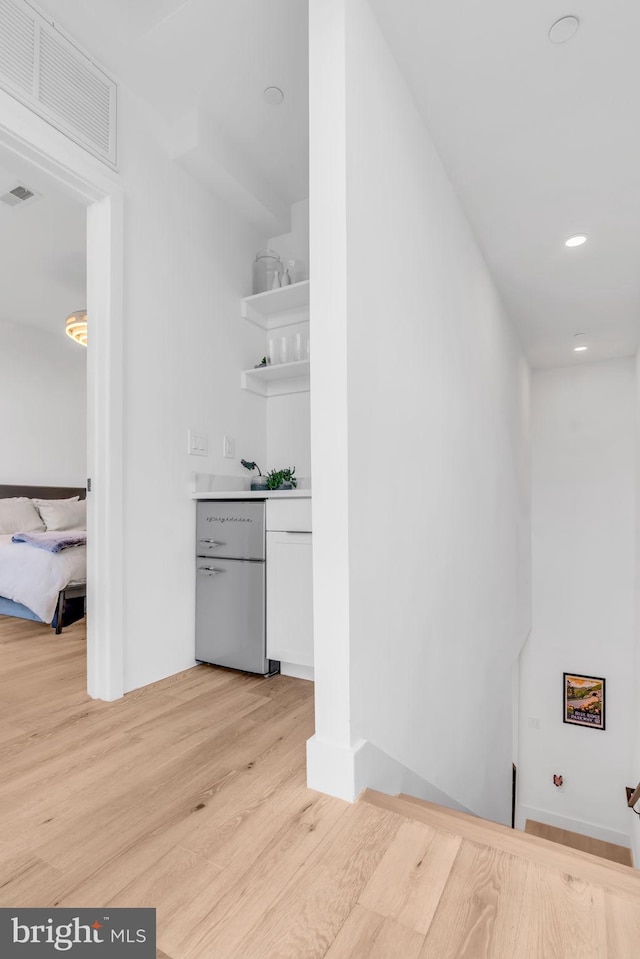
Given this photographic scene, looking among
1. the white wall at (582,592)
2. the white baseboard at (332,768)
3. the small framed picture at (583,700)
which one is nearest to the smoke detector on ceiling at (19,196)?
the white baseboard at (332,768)

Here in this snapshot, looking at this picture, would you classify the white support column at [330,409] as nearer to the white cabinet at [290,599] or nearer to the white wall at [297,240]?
the white cabinet at [290,599]

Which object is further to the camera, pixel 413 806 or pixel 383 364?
pixel 383 364

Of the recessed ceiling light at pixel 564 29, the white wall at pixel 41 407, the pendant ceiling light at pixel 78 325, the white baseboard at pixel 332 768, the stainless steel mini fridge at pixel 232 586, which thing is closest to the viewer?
the white baseboard at pixel 332 768

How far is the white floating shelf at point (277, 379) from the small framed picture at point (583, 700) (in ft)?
15.6

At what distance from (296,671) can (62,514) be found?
296 cm

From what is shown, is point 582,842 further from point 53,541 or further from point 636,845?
point 53,541

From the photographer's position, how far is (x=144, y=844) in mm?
1132

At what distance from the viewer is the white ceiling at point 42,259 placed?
A: 10.4ft

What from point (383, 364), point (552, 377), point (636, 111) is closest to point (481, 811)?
point (383, 364)

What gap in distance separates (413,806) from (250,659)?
1.11 m

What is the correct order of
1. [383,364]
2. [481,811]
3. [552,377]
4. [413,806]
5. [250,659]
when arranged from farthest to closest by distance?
1. [552,377]
2. [481,811]
3. [250,659]
4. [383,364]
5. [413,806]

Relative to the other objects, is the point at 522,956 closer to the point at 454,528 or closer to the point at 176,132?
the point at 454,528

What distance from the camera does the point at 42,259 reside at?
3.81 meters

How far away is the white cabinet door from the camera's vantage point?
7.09 ft
